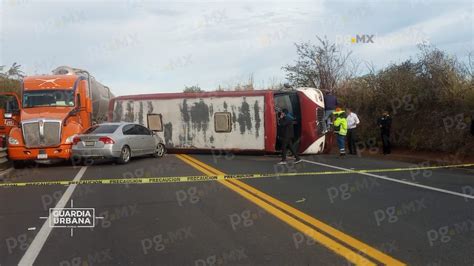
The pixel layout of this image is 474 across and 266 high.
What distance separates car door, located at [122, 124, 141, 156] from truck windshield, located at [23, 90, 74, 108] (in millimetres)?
2225

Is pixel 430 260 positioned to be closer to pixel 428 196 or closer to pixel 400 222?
pixel 400 222

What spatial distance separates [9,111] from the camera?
59.8 feet

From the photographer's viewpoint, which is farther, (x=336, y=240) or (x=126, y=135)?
(x=126, y=135)

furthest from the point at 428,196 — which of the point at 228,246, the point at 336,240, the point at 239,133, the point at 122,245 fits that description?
the point at 239,133

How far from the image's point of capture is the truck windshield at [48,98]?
707 inches

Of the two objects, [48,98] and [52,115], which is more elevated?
[48,98]

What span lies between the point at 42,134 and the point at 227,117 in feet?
23.6

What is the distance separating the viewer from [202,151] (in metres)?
21.4

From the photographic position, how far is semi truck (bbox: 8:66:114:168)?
650 inches

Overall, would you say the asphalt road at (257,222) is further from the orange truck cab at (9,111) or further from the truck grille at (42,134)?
the orange truck cab at (9,111)

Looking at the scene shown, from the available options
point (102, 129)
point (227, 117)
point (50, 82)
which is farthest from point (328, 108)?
point (50, 82)

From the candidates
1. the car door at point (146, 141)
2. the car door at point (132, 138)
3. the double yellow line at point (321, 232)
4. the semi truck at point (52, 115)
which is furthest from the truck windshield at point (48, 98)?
the double yellow line at point (321, 232)

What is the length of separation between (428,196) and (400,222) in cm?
235

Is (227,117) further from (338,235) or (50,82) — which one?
(338,235)
